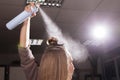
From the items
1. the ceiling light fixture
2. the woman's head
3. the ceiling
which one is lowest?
the woman's head

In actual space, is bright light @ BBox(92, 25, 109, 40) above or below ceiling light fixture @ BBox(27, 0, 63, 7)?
below

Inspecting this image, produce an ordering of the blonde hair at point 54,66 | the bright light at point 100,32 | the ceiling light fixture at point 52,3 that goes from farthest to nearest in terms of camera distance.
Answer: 1. the bright light at point 100,32
2. the ceiling light fixture at point 52,3
3. the blonde hair at point 54,66

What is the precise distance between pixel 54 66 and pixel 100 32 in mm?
3536

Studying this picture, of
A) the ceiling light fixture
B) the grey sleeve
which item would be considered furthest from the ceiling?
the grey sleeve

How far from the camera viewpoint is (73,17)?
11.6 feet

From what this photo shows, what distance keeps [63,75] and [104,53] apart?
16.9 feet

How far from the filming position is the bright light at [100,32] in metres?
4.09

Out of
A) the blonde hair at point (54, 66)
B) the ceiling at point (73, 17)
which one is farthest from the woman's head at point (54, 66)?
the ceiling at point (73, 17)

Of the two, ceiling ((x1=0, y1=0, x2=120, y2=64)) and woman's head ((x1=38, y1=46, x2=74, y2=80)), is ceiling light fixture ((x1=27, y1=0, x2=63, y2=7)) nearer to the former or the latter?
ceiling ((x1=0, y1=0, x2=120, y2=64))

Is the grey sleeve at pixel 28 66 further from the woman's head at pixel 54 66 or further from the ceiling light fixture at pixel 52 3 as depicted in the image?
the ceiling light fixture at pixel 52 3

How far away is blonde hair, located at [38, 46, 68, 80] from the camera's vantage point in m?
0.90

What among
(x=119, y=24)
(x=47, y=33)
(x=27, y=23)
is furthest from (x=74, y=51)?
(x=27, y=23)

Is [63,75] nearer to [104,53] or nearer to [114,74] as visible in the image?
[114,74]

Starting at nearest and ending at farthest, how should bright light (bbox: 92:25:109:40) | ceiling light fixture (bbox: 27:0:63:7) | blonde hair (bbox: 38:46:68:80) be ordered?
blonde hair (bbox: 38:46:68:80), ceiling light fixture (bbox: 27:0:63:7), bright light (bbox: 92:25:109:40)
